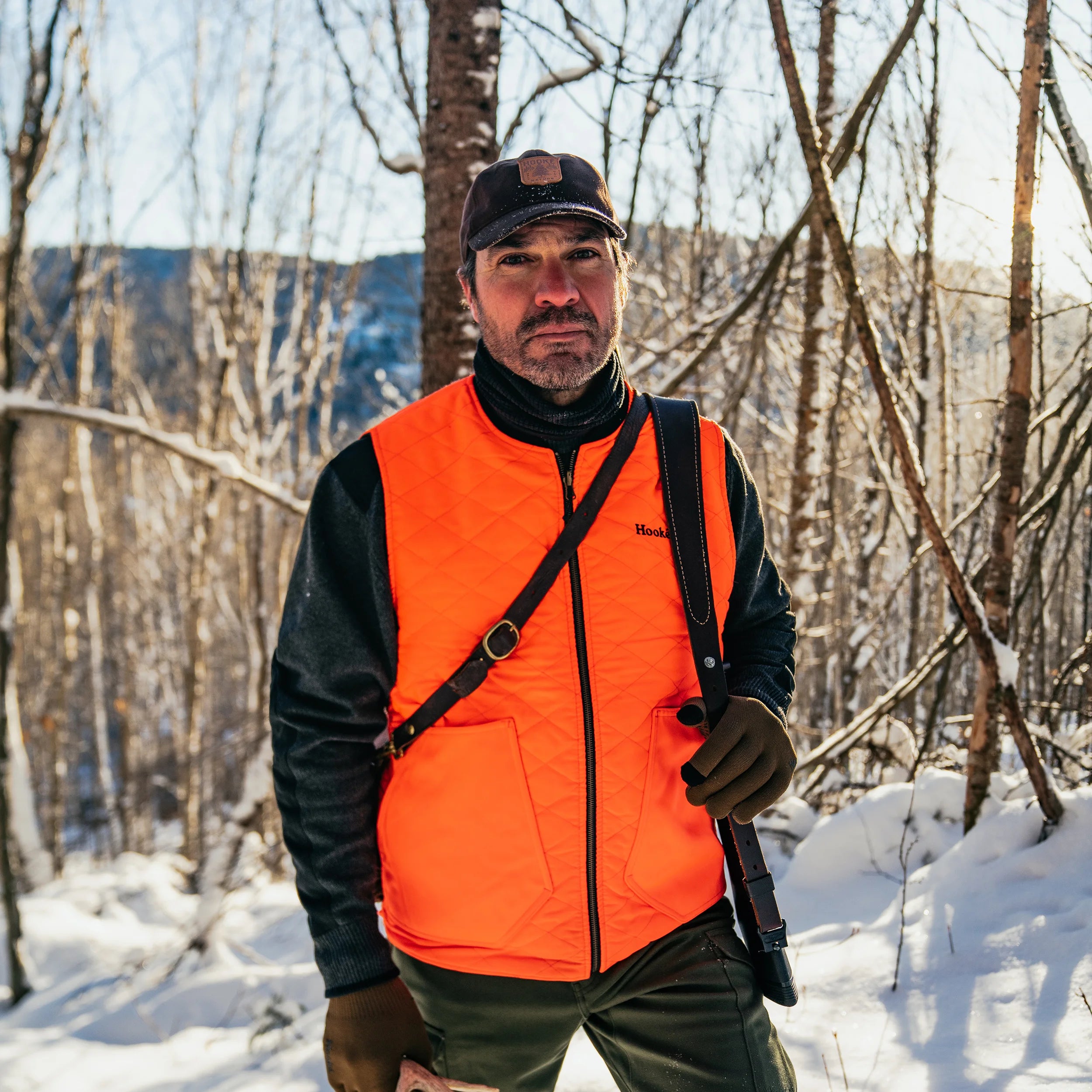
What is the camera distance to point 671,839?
1.34m

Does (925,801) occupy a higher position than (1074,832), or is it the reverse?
(1074,832)

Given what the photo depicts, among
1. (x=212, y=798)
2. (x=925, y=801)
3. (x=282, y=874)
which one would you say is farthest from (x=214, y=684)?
(x=925, y=801)

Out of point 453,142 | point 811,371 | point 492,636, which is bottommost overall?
point 492,636

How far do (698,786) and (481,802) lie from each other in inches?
13.7

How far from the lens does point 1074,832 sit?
2412 millimetres

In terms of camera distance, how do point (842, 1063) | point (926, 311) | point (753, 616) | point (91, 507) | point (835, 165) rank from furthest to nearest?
point (91, 507), point (926, 311), point (835, 165), point (842, 1063), point (753, 616)

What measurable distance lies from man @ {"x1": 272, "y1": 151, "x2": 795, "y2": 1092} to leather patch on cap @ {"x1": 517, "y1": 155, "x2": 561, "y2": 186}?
0.25 ft

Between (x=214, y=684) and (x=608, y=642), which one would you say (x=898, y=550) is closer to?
(x=608, y=642)

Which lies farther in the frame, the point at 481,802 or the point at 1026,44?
the point at 1026,44

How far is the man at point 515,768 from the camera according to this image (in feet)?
4.19

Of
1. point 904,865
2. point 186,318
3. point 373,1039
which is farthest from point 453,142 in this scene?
point 186,318

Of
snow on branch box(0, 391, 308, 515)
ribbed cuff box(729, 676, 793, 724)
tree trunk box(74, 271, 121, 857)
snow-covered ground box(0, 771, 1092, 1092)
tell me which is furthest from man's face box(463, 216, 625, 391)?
tree trunk box(74, 271, 121, 857)

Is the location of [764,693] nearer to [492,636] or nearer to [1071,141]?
[492,636]

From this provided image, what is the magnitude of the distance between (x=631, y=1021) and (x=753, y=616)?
2.38 feet
